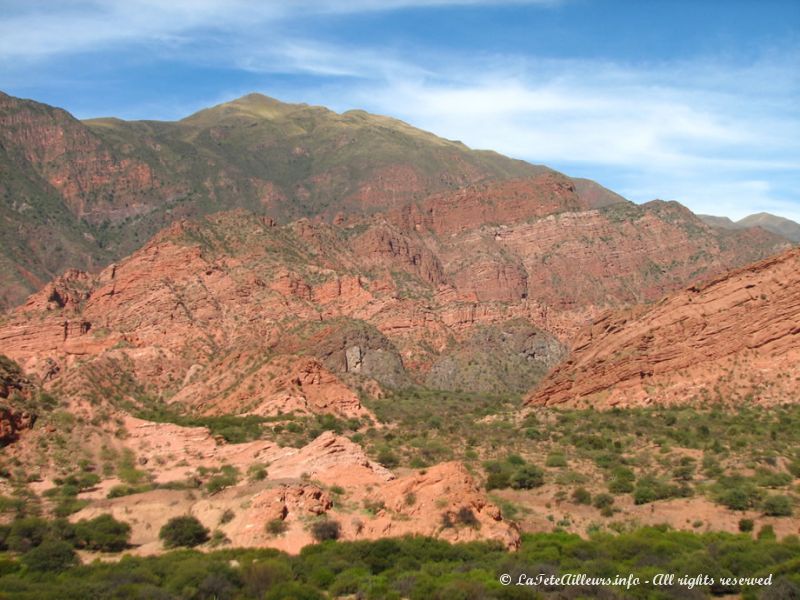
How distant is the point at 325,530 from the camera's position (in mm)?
45688

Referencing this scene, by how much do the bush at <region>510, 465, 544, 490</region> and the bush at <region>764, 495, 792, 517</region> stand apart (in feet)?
44.0

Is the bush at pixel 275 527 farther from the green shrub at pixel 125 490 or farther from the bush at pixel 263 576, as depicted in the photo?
the green shrub at pixel 125 490

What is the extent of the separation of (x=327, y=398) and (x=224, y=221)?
6996cm

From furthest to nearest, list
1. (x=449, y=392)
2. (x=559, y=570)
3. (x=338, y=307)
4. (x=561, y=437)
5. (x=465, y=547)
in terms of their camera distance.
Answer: (x=338, y=307) → (x=449, y=392) → (x=561, y=437) → (x=465, y=547) → (x=559, y=570)

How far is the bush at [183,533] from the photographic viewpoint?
4509 cm

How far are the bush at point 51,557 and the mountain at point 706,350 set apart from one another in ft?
162

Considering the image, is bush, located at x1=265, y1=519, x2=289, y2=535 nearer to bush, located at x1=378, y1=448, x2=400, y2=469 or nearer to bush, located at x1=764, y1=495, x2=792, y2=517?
bush, located at x1=378, y1=448, x2=400, y2=469

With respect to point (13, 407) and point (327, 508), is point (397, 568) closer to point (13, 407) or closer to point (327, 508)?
point (327, 508)

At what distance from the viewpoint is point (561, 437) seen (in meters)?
74.0

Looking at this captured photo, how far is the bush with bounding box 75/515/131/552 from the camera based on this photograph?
44.3 metres

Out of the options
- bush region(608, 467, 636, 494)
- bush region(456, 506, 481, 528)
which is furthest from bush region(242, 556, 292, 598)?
bush region(608, 467, 636, 494)

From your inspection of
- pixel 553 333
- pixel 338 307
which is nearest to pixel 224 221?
pixel 338 307

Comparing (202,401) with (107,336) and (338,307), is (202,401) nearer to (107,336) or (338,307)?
(107,336)

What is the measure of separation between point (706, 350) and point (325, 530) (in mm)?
44487
